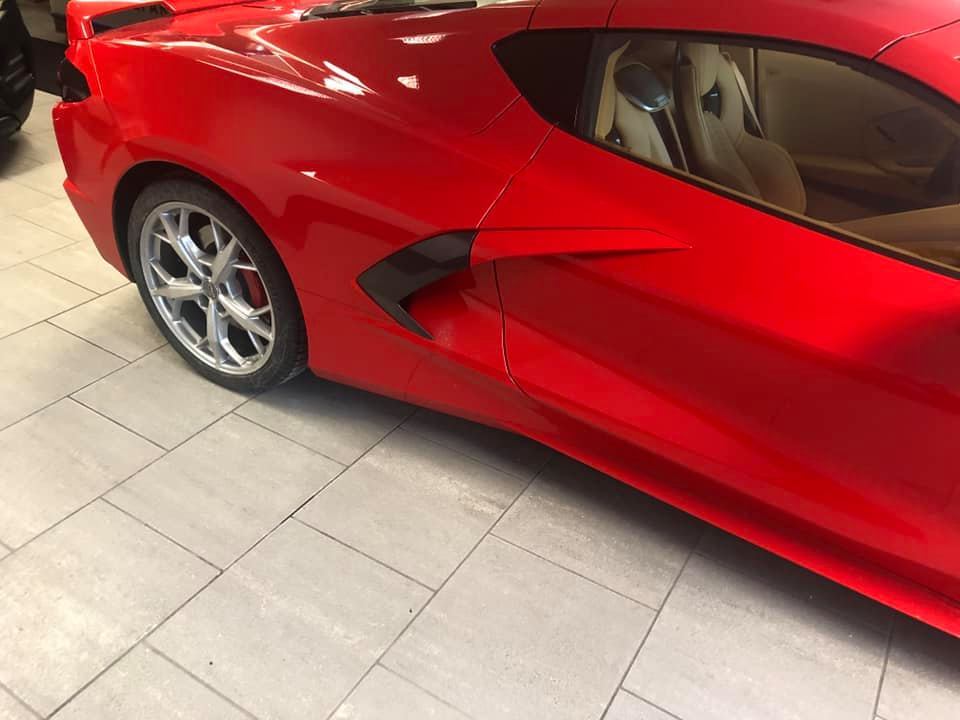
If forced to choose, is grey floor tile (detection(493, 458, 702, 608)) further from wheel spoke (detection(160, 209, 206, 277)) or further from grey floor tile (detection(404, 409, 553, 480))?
wheel spoke (detection(160, 209, 206, 277))

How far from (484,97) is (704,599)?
1.14m

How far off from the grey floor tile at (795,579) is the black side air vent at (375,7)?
4.27 feet

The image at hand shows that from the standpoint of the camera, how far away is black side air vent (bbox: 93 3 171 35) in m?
2.11

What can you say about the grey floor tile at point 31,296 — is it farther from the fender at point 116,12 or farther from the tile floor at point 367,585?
the fender at point 116,12

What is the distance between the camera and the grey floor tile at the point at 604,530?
1.75 m

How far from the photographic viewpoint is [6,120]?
348 cm

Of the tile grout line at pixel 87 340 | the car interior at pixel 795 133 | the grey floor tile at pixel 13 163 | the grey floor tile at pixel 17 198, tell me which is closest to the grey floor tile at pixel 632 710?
the car interior at pixel 795 133

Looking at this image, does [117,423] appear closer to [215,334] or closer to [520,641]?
[215,334]

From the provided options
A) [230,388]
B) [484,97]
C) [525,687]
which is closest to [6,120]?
[230,388]

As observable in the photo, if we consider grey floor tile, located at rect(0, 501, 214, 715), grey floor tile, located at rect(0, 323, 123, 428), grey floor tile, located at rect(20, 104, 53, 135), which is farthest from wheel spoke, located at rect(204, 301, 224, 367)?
grey floor tile, located at rect(20, 104, 53, 135)

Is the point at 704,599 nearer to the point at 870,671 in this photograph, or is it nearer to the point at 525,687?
the point at 870,671

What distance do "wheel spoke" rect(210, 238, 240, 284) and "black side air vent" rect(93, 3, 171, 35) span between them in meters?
0.69

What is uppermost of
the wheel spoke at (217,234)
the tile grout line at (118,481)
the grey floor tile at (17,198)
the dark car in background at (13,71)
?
the dark car in background at (13,71)

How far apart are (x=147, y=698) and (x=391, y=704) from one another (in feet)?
1.46
